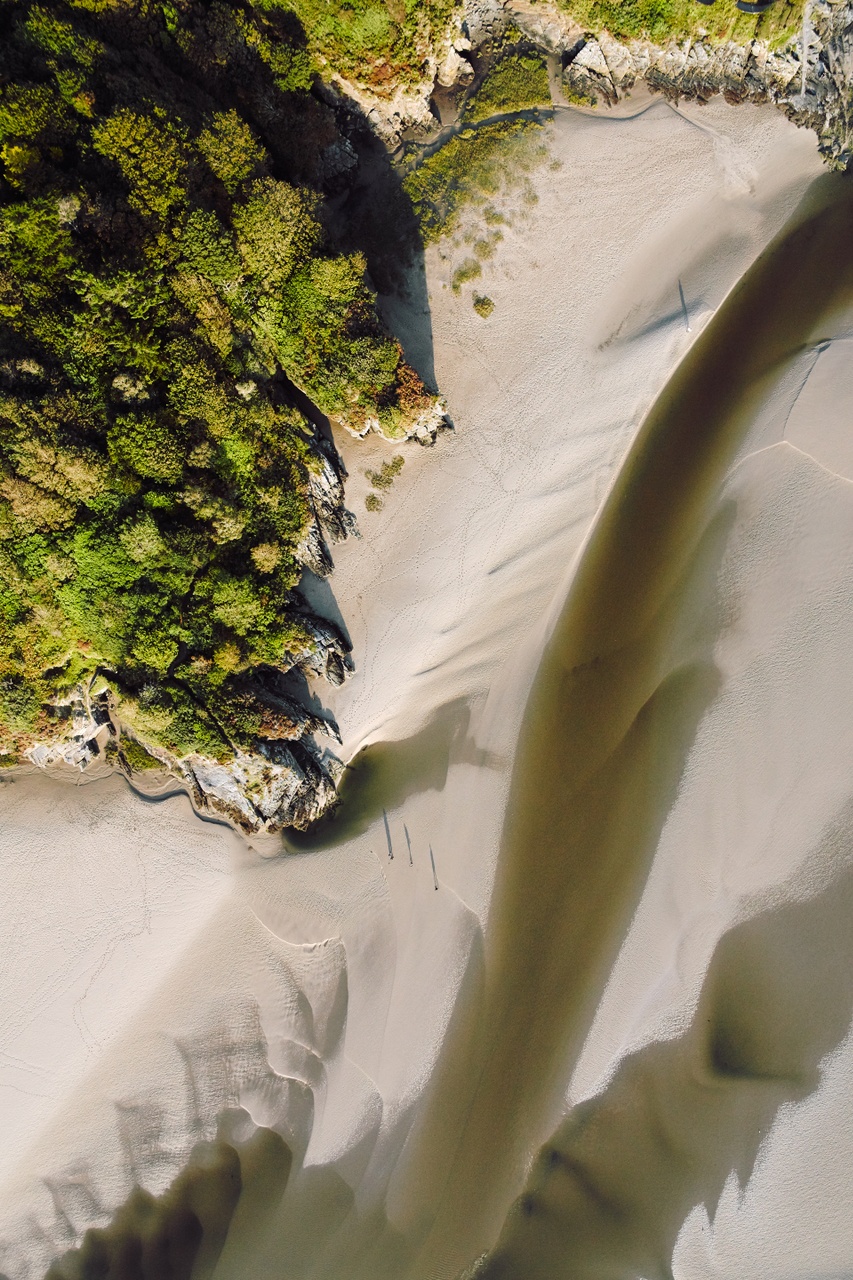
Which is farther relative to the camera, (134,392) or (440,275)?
(440,275)

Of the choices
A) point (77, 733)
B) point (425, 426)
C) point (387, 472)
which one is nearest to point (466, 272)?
point (425, 426)

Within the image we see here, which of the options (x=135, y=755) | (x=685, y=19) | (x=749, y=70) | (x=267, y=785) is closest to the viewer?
(x=267, y=785)

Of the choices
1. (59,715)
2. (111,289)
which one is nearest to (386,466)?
(111,289)

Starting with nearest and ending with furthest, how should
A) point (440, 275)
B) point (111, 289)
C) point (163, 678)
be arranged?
point (111, 289) < point (163, 678) < point (440, 275)

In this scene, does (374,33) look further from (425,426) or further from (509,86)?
(425,426)

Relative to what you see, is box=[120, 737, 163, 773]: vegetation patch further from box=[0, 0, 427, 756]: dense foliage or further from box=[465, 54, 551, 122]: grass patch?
box=[465, 54, 551, 122]: grass patch

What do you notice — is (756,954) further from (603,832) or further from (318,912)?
(318,912)
